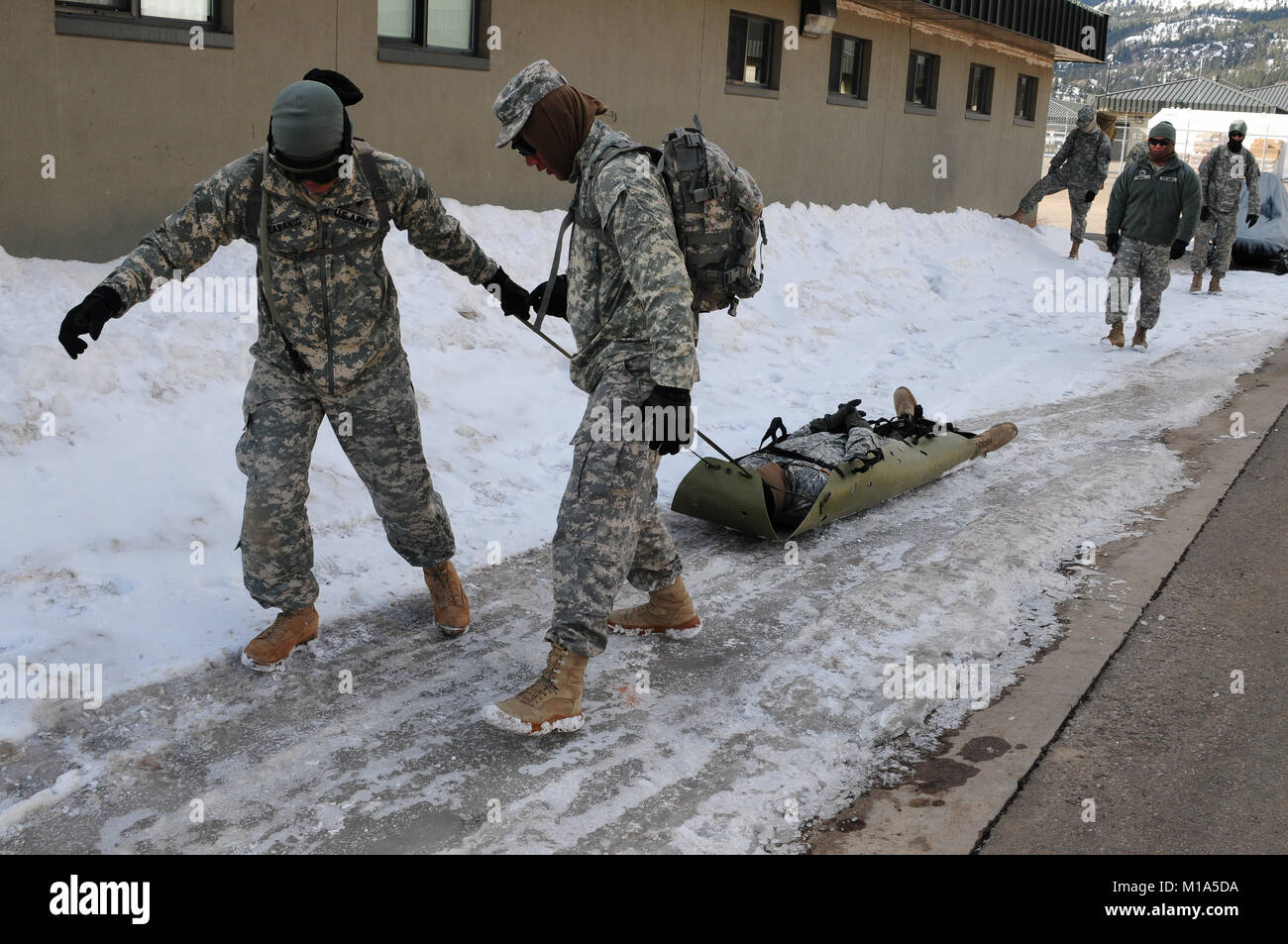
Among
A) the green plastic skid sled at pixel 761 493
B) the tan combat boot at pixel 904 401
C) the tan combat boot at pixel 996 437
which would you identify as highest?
the tan combat boot at pixel 904 401

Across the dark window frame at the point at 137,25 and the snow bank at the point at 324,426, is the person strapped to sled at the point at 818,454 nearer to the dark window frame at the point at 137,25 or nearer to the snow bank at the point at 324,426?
the snow bank at the point at 324,426

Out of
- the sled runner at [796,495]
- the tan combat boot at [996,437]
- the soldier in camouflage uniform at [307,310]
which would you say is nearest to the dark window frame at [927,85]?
the tan combat boot at [996,437]

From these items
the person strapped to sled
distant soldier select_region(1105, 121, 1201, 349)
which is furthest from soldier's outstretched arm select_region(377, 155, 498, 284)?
distant soldier select_region(1105, 121, 1201, 349)

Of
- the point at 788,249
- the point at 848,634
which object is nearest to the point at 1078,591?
the point at 848,634

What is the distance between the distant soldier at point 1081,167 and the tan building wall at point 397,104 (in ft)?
9.55

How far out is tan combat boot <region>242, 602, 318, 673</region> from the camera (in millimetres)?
3906

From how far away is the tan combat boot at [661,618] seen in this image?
4328mm

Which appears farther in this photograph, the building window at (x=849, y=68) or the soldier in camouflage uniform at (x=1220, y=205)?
the soldier in camouflage uniform at (x=1220, y=205)

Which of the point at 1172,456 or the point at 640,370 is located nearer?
the point at 640,370

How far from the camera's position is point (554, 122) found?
3.49m

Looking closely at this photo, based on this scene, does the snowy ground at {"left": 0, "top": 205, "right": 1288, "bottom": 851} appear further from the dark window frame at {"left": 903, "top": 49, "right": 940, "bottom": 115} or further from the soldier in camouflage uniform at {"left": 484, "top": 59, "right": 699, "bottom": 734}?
the dark window frame at {"left": 903, "top": 49, "right": 940, "bottom": 115}

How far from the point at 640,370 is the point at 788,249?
8935mm

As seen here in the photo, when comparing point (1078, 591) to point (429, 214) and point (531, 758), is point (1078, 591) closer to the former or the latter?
point (531, 758)

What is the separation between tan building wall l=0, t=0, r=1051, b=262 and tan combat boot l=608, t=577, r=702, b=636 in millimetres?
4363
